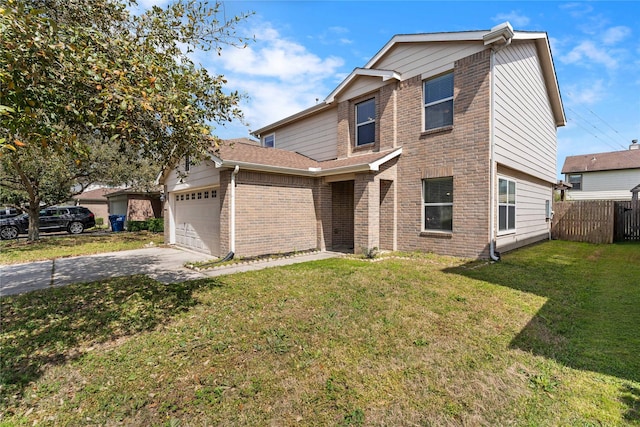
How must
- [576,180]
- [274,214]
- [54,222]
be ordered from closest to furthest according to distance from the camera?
[274,214] → [54,222] → [576,180]

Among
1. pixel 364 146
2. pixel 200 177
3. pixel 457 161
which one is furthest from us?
pixel 364 146

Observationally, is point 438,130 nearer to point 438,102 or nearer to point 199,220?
point 438,102

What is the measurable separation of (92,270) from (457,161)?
11.5m

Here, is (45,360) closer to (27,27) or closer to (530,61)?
(27,27)

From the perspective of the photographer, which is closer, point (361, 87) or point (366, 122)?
point (361, 87)

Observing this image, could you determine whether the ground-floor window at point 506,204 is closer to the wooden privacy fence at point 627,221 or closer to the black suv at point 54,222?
the wooden privacy fence at point 627,221

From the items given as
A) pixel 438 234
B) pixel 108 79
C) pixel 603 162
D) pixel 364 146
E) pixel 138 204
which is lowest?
pixel 438 234

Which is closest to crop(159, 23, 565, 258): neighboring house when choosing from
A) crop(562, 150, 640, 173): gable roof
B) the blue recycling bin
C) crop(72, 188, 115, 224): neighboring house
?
the blue recycling bin

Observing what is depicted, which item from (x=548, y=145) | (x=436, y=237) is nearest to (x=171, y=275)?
(x=436, y=237)

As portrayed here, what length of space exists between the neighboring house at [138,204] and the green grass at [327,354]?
19191mm

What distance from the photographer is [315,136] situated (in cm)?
1387

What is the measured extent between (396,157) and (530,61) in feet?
21.6

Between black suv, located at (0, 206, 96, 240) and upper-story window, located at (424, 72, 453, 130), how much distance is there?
24160 millimetres

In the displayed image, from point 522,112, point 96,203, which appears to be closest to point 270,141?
point 522,112
